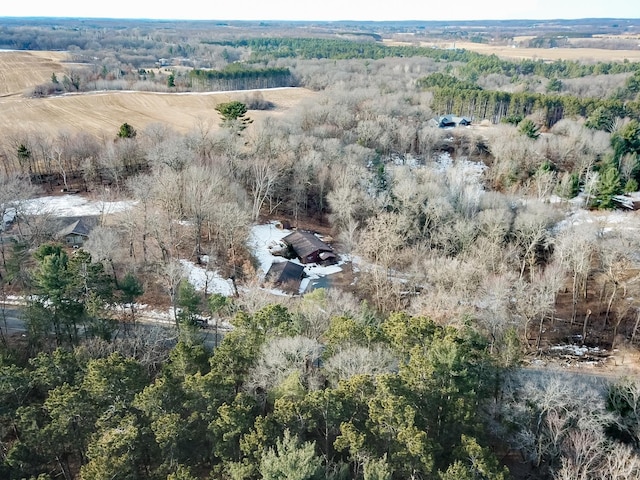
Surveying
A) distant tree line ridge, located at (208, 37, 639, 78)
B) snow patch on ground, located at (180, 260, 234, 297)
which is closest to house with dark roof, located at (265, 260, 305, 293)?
snow patch on ground, located at (180, 260, 234, 297)

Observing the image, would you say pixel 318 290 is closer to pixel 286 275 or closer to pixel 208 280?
pixel 286 275

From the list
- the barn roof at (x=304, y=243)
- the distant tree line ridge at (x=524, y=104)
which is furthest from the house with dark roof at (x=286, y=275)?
the distant tree line ridge at (x=524, y=104)

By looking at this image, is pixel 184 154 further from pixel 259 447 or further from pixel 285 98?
pixel 285 98

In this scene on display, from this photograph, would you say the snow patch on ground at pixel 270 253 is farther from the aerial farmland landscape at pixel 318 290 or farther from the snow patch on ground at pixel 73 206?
the snow patch on ground at pixel 73 206

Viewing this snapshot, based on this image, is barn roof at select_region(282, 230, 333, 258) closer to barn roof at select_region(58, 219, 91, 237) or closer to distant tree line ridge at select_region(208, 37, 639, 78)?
barn roof at select_region(58, 219, 91, 237)

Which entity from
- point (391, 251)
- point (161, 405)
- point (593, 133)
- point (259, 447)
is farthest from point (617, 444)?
point (593, 133)
